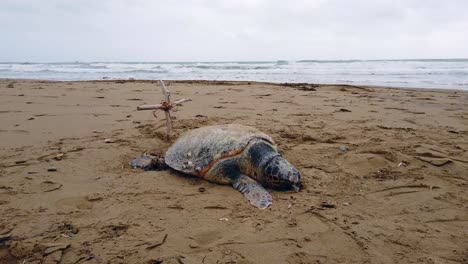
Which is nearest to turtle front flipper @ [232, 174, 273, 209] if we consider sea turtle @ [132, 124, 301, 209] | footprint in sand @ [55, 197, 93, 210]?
sea turtle @ [132, 124, 301, 209]

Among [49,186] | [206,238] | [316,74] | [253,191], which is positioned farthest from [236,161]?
[316,74]

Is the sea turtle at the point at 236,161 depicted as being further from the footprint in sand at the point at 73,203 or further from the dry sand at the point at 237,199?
the footprint in sand at the point at 73,203

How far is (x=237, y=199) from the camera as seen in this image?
2727 mm

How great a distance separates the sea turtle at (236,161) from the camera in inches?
114

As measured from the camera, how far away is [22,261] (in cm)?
187

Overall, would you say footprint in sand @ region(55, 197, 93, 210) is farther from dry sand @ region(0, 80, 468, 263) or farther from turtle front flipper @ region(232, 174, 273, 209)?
turtle front flipper @ region(232, 174, 273, 209)

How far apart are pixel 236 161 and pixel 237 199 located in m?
0.51

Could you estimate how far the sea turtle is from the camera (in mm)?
2887

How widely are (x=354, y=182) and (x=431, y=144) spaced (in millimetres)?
1576

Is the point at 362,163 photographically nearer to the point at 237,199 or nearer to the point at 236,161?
the point at 236,161

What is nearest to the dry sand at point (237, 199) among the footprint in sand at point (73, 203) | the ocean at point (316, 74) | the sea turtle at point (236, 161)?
the footprint in sand at point (73, 203)

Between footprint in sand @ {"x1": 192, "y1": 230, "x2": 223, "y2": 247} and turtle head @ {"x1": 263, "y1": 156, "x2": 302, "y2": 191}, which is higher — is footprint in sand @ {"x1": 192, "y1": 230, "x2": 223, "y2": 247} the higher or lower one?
the lower one

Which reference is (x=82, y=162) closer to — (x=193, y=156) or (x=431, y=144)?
(x=193, y=156)

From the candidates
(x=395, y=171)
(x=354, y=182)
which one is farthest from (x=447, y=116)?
(x=354, y=182)
